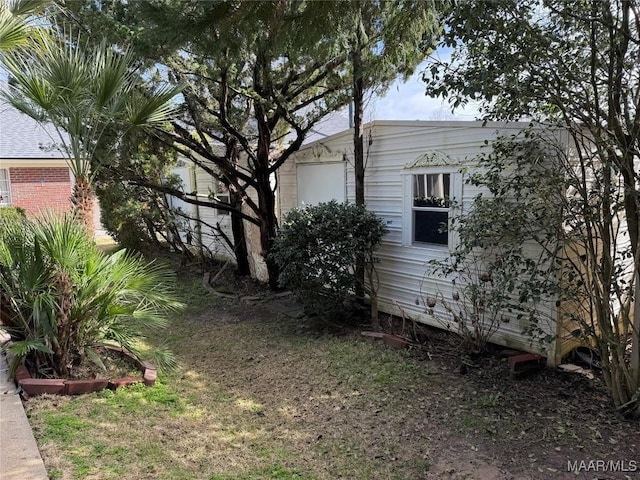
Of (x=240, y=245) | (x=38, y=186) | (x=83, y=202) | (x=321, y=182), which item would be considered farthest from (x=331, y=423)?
(x=38, y=186)

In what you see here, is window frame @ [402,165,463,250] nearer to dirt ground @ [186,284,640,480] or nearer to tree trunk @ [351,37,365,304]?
tree trunk @ [351,37,365,304]

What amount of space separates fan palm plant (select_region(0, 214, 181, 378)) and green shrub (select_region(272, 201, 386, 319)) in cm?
216

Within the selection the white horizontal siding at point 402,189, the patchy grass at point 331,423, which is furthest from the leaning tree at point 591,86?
the white horizontal siding at point 402,189

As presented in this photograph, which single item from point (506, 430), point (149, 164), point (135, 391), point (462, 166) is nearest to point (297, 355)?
point (135, 391)

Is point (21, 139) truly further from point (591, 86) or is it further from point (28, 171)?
point (591, 86)

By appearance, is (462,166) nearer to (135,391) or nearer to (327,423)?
(327,423)

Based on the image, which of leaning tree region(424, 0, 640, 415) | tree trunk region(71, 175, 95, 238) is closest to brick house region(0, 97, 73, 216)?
tree trunk region(71, 175, 95, 238)

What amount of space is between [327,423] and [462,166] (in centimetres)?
336

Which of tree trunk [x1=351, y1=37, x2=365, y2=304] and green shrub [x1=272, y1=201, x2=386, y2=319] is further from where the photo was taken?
tree trunk [x1=351, y1=37, x2=365, y2=304]

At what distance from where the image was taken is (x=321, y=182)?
7.91 m

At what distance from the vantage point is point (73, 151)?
13.6ft

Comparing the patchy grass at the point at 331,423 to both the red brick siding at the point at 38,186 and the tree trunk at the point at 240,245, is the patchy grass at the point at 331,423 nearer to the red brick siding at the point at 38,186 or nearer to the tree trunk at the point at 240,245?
A: the tree trunk at the point at 240,245

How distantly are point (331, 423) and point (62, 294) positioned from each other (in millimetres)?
2589

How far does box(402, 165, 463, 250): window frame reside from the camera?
546 cm
